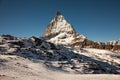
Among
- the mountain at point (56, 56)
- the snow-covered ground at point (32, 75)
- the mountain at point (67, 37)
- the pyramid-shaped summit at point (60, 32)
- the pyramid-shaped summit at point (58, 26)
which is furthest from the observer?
the pyramid-shaped summit at point (58, 26)

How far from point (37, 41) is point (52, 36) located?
94.7 metres

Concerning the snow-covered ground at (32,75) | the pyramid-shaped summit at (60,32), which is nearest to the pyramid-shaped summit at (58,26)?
the pyramid-shaped summit at (60,32)

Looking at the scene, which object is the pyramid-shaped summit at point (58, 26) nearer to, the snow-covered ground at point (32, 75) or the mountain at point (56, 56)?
the mountain at point (56, 56)

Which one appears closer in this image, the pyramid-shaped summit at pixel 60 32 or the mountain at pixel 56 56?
the mountain at pixel 56 56

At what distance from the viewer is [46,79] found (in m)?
25.4

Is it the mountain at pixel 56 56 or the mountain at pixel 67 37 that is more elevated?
the mountain at pixel 67 37

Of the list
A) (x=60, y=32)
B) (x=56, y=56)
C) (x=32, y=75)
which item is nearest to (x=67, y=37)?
(x=60, y=32)

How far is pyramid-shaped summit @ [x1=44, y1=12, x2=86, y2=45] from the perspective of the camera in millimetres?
148863

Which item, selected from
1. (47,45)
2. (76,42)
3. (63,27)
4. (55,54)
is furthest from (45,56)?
(63,27)

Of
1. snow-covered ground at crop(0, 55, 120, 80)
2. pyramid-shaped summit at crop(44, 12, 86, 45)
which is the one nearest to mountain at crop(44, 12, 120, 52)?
pyramid-shaped summit at crop(44, 12, 86, 45)

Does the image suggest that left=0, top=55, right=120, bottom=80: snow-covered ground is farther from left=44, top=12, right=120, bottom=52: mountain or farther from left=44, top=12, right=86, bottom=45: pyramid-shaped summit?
left=44, top=12, right=86, bottom=45: pyramid-shaped summit

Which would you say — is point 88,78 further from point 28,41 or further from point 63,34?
point 63,34

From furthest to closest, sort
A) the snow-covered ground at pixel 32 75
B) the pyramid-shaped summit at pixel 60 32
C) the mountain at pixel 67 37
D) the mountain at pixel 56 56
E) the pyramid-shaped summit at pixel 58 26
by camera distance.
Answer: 1. the pyramid-shaped summit at pixel 58 26
2. the pyramid-shaped summit at pixel 60 32
3. the mountain at pixel 67 37
4. the mountain at pixel 56 56
5. the snow-covered ground at pixel 32 75

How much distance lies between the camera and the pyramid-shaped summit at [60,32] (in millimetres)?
148863
